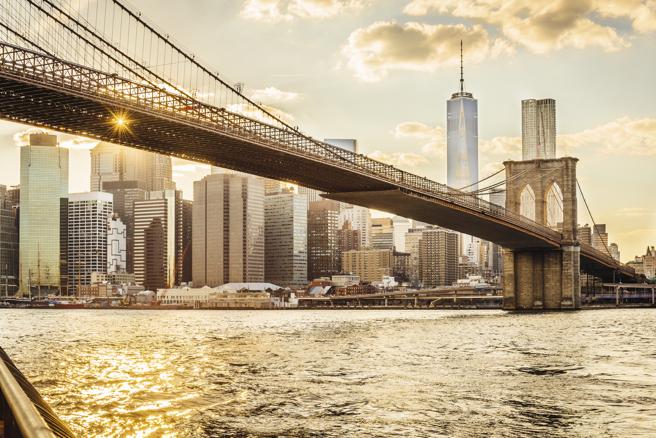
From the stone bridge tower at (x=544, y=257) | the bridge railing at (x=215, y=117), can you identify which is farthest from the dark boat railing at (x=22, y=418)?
the stone bridge tower at (x=544, y=257)

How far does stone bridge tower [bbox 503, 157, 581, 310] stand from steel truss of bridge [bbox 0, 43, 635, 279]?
6302 mm

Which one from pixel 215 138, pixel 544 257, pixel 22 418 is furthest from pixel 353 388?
pixel 544 257

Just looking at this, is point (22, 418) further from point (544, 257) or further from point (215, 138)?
point (544, 257)

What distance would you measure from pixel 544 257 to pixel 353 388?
66850 millimetres

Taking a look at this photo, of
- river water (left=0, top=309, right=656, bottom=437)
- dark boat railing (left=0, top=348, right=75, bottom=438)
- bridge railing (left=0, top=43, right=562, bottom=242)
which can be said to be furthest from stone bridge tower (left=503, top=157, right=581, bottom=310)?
dark boat railing (left=0, top=348, right=75, bottom=438)

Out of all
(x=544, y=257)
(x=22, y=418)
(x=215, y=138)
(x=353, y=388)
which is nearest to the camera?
(x=22, y=418)

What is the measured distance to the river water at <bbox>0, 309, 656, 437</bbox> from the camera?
13.7m

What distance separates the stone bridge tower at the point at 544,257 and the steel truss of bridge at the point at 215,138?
6302 mm

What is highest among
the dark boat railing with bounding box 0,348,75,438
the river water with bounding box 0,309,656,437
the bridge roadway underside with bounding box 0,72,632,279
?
the bridge roadway underside with bounding box 0,72,632,279

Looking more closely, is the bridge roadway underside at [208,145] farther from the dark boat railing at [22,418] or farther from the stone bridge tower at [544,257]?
the dark boat railing at [22,418]

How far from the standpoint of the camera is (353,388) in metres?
18.6

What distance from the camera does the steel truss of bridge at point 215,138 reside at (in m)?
34.4

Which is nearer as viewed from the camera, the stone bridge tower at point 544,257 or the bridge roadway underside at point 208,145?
the bridge roadway underside at point 208,145

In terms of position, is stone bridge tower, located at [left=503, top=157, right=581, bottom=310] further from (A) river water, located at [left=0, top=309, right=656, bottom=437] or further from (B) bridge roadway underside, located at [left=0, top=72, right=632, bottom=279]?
(A) river water, located at [left=0, top=309, right=656, bottom=437]
